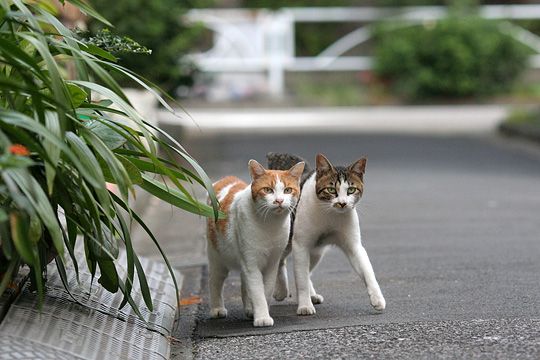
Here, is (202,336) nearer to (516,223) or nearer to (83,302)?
(83,302)

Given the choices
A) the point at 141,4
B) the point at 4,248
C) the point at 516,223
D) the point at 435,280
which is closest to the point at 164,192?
the point at 4,248

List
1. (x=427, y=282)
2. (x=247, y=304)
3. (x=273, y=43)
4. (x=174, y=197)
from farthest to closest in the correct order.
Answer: (x=273, y=43) → (x=427, y=282) → (x=247, y=304) → (x=174, y=197)

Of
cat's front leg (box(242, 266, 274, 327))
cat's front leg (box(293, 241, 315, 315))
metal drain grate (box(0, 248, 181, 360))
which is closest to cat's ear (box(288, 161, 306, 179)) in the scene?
cat's front leg (box(293, 241, 315, 315))

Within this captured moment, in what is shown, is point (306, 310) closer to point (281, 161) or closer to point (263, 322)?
point (263, 322)

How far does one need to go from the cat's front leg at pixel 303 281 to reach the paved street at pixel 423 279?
0.24 feet

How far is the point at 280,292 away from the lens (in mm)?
6574

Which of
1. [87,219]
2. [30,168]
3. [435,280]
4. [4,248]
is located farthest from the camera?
[435,280]

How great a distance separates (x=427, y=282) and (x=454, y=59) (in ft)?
60.6

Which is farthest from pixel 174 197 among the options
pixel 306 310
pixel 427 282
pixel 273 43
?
pixel 273 43

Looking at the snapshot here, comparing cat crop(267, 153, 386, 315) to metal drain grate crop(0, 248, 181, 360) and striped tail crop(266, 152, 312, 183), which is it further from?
metal drain grate crop(0, 248, 181, 360)

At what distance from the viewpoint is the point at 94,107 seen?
5449 millimetres

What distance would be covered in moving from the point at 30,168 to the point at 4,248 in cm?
56

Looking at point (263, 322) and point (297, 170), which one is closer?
point (263, 322)

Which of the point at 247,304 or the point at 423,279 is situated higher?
the point at 423,279
